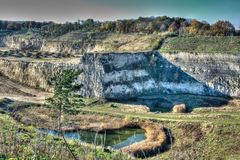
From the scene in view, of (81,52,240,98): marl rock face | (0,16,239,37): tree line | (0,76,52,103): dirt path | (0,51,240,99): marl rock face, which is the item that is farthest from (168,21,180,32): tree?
(0,76,52,103): dirt path

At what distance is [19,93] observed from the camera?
93.5 meters

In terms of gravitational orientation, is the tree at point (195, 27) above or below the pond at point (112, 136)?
above

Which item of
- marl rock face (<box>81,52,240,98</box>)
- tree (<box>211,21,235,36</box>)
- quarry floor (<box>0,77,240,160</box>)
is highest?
tree (<box>211,21,235,36</box>)

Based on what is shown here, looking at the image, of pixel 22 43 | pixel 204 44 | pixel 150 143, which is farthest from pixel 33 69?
pixel 22 43

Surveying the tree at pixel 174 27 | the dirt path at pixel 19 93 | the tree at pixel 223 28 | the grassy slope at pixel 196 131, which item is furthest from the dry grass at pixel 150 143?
the tree at pixel 174 27

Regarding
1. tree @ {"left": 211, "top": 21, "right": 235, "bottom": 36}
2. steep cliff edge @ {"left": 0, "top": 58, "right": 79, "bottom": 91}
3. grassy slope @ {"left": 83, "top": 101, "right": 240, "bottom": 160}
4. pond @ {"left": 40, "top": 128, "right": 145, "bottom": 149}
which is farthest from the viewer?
tree @ {"left": 211, "top": 21, "right": 235, "bottom": 36}

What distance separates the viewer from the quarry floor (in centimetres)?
5894

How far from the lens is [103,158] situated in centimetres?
4600

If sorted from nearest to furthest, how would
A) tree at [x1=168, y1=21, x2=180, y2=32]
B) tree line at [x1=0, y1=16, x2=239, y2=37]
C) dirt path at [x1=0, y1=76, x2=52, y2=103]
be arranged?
1. dirt path at [x1=0, y1=76, x2=52, y2=103]
2. tree line at [x1=0, y1=16, x2=239, y2=37]
3. tree at [x1=168, y1=21, x2=180, y2=32]

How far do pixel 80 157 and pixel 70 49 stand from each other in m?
107

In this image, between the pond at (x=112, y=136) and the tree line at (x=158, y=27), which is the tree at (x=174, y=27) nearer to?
the tree line at (x=158, y=27)

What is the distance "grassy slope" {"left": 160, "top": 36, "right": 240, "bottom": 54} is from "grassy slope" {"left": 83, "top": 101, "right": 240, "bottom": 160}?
30.7 meters

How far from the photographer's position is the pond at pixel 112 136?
215ft

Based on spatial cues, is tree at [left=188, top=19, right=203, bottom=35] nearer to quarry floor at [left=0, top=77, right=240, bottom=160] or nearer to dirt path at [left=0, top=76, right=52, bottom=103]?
quarry floor at [left=0, top=77, right=240, bottom=160]
